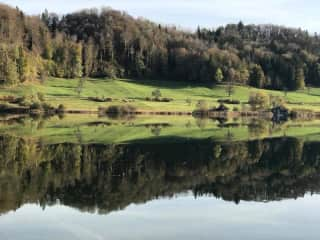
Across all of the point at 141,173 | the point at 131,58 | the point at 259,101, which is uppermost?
the point at 131,58

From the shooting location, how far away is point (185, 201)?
27.1m

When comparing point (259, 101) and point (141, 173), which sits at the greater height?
point (141, 173)

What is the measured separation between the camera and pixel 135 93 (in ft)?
486

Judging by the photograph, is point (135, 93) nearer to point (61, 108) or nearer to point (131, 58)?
point (61, 108)

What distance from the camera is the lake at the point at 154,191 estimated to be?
21.7m

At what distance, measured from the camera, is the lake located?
21734 mm

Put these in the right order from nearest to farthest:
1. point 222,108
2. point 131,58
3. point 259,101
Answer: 1. point 222,108
2. point 259,101
3. point 131,58

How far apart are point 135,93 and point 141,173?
11417 cm

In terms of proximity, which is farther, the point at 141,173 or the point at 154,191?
the point at 141,173

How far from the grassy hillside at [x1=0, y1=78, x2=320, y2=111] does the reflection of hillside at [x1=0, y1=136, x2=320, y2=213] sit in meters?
71.5

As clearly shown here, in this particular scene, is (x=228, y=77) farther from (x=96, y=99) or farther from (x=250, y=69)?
(x=96, y=99)

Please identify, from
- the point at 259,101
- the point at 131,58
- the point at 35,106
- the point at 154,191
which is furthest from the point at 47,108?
the point at 154,191

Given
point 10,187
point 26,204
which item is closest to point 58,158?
point 10,187

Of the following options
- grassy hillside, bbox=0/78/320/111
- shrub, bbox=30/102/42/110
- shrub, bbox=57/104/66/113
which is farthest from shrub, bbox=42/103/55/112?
grassy hillside, bbox=0/78/320/111
